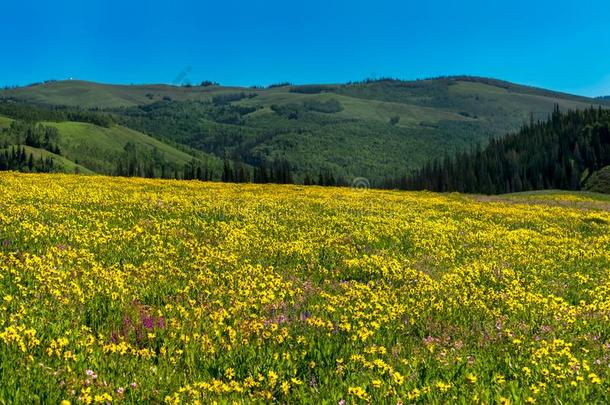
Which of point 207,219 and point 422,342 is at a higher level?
point 207,219

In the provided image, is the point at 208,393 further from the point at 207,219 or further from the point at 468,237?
the point at 468,237

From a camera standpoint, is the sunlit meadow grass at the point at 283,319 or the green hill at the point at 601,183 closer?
the sunlit meadow grass at the point at 283,319

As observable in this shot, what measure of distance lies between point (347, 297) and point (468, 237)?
12.5 m

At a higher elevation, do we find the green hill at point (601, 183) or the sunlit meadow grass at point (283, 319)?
the green hill at point (601, 183)

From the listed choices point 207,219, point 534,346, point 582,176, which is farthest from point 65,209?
point 582,176

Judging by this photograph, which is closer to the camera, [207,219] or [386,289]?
[386,289]

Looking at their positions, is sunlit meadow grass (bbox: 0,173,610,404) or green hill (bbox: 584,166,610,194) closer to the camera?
sunlit meadow grass (bbox: 0,173,610,404)

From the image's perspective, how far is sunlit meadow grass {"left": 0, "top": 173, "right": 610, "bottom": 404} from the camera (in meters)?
6.14

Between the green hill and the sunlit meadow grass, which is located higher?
the green hill

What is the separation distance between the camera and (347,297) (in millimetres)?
10516

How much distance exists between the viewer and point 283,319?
9.09 metres

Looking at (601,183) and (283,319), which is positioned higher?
(601,183)

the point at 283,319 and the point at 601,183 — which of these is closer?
the point at 283,319

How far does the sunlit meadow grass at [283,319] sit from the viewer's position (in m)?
6.14
